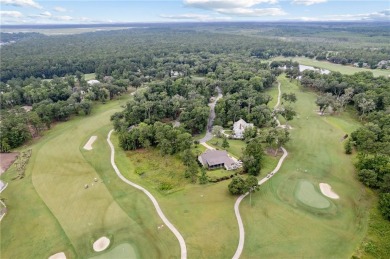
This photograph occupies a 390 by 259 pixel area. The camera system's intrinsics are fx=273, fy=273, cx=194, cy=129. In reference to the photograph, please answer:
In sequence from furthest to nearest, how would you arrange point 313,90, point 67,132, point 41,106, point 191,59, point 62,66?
point 191,59 → point 62,66 → point 313,90 → point 41,106 → point 67,132

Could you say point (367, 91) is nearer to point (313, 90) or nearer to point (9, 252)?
point (313, 90)

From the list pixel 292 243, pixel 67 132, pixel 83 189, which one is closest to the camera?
pixel 292 243

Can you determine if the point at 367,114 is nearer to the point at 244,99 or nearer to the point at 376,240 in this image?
the point at 244,99

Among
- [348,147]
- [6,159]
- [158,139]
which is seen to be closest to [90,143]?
[6,159]

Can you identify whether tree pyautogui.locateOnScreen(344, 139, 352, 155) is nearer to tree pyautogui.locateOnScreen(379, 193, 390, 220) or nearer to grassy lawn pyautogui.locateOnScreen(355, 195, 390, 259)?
tree pyautogui.locateOnScreen(379, 193, 390, 220)

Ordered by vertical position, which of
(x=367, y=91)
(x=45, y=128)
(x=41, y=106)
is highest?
(x=367, y=91)

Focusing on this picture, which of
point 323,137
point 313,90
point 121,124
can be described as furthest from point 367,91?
point 121,124
